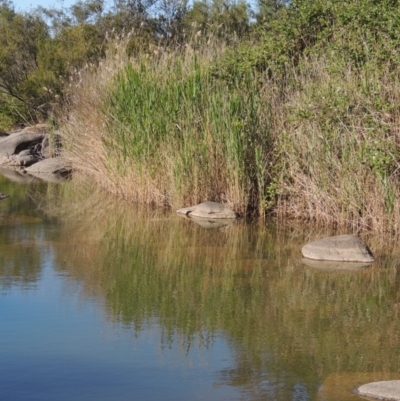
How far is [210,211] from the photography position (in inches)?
433

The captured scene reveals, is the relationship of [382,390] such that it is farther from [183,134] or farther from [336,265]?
[183,134]

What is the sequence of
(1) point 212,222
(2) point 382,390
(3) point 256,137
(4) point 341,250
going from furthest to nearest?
1. (3) point 256,137
2. (1) point 212,222
3. (4) point 341,250
4. (2) point 382,390

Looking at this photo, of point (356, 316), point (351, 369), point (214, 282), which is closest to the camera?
point (351, 369)

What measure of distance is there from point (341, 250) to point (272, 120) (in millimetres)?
3012

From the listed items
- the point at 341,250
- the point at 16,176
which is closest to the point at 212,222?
the point at 341,250

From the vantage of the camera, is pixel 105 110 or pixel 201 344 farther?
pixel 105 110

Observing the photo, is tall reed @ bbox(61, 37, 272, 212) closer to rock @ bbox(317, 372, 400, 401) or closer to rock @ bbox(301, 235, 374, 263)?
rock @ bbox(301, 235, 374, 263)

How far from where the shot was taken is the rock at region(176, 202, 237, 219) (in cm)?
1091

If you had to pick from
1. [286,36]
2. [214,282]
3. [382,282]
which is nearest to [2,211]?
[286,36]

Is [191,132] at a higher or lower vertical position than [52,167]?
higher

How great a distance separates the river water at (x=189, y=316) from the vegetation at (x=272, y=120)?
0.57m

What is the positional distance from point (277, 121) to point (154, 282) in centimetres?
398

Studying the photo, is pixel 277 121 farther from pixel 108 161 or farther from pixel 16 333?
pixel 16 333

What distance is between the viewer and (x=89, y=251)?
29.9 ft
